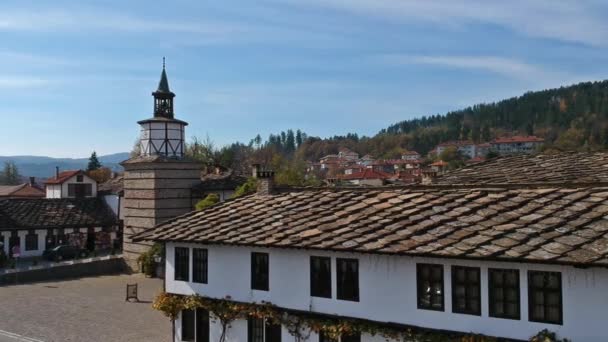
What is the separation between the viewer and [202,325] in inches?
776

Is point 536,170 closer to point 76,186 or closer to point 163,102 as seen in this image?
point 163,102

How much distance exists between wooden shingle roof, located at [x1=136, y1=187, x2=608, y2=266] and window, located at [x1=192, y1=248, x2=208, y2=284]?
709 millimetres

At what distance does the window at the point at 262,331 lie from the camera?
1789 centimetres

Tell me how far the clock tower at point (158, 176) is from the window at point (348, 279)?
Answer: 87.6 ft

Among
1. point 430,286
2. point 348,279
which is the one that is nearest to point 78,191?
point 348,279

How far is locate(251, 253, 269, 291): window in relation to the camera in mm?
17938

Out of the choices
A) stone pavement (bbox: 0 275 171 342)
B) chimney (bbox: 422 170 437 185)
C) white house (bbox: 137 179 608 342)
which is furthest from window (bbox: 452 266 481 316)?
stone pavement (bbox: 0 275 171 342)

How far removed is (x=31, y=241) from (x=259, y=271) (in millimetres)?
32457

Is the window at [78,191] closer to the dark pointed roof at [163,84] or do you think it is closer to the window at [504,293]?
the dark pointed roof at [163,84]

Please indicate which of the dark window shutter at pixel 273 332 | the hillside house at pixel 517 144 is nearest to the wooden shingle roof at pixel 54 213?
the dark window shutter at pixel 273 332

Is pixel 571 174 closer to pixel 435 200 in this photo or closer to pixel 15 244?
pixel 435 200

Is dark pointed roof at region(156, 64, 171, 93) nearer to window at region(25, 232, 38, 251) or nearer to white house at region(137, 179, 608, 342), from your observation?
window at region(25, 232, 38, 251)

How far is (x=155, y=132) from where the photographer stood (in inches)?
1670

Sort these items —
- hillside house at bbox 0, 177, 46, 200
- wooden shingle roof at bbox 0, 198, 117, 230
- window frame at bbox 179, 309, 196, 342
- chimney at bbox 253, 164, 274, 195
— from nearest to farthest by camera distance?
1. window frame at bbox 179, 309, 196, 342
2. chimney at bbox 253, 164, 274, 195
3. wooden shingle roof at bbox 0, 198, 117, 230
4. hillside house at bbox 0, 177, 46, 200
